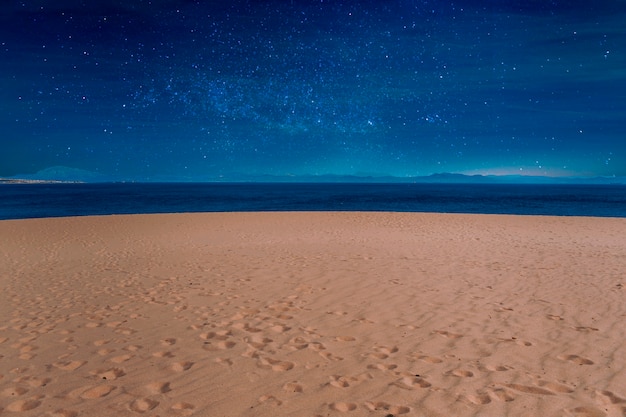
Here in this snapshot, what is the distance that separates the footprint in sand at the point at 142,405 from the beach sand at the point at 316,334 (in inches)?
0.9

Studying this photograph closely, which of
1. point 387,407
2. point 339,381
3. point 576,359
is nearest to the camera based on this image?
point 387,407

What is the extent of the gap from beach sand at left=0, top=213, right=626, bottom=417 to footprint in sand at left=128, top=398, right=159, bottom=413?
0.02 metres

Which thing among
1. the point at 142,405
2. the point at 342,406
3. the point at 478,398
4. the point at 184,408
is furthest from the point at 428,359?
the point at 142,405

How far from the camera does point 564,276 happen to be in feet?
33.7

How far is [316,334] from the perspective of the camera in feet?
20.1

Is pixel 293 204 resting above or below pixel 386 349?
above

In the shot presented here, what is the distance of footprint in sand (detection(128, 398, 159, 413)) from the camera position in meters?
4.04

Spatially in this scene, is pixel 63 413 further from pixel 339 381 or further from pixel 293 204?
pixel 293 204

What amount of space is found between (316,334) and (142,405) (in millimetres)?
2759

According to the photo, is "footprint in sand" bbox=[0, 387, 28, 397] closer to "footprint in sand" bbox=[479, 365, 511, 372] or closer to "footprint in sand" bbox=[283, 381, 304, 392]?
"footprint in sand" bbox=[283, 381, 304, 392]

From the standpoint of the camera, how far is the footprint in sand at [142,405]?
Answer: 404cm

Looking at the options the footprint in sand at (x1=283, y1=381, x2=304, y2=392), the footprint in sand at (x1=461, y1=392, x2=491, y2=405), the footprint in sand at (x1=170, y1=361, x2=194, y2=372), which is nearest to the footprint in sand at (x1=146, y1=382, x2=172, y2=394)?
the footprint in sand at (x1=170, y1=361, x2=194, y2=372)

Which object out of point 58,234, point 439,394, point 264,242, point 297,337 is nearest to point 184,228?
point 58,234

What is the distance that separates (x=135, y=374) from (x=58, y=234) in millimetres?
20275
